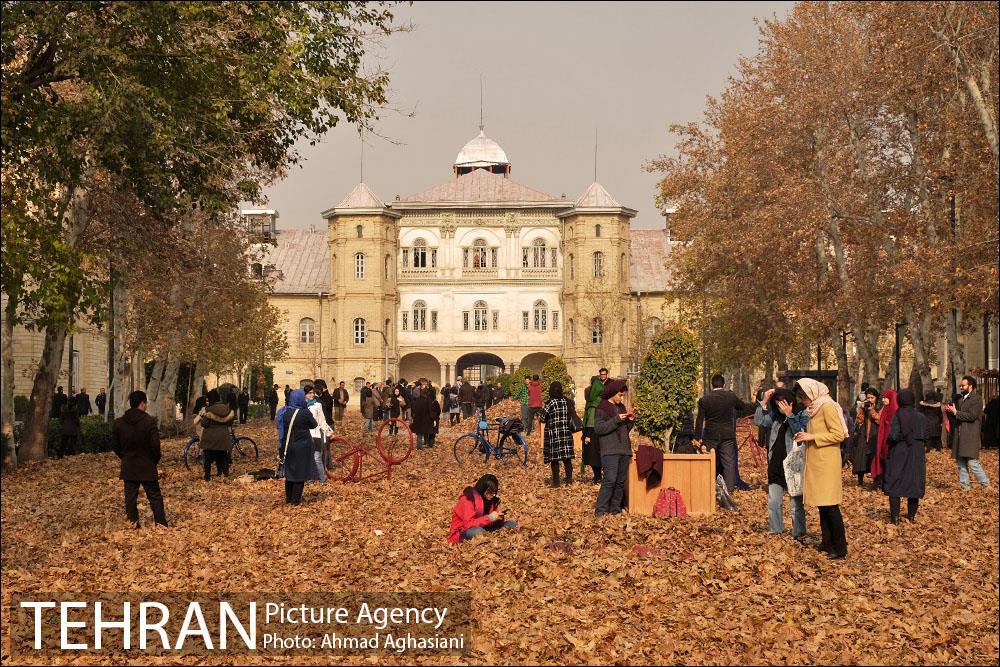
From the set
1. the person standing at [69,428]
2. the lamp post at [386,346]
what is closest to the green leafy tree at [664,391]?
the person standing at [69,428]

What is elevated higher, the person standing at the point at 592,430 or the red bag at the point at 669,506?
the person standing at the point at 592,430

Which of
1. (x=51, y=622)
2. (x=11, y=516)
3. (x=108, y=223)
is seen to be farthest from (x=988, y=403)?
(x=51, y=622)

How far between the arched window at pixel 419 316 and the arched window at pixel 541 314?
7249 millimetres

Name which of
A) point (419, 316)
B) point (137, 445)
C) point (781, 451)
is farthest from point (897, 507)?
point (419, 316)

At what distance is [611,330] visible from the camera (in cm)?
8662

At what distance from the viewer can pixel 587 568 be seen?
1241 centimetres

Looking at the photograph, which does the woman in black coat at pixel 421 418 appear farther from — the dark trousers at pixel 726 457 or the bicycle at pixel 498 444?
the dark trousers at pixel 726 457

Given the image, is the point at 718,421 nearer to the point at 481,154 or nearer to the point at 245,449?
the point at 245,449

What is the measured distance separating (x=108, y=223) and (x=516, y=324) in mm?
62101

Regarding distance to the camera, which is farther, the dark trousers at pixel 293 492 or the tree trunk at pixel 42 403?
the tree trunk at pixel 42 403

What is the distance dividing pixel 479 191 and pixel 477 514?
258 ft

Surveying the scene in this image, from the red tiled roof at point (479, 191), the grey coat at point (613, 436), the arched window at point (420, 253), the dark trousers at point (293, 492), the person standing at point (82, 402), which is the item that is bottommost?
the dark trousers at point (293, 492)

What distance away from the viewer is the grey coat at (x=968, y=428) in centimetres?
2066

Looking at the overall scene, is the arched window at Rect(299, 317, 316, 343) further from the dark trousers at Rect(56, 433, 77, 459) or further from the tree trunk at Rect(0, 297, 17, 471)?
the tree trunk at Rect(0, 297, 17, 471)
